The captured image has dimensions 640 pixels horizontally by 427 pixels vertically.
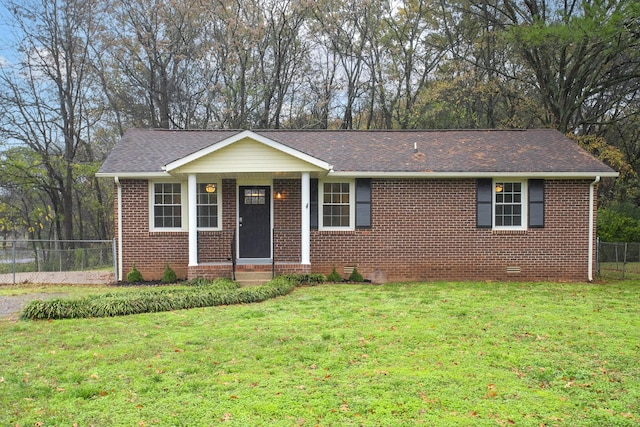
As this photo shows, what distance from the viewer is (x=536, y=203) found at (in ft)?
41.5

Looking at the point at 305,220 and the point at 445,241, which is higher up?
the point at 305,220

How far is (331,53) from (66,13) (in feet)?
43.2

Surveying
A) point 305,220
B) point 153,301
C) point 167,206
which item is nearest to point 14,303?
point 153,301

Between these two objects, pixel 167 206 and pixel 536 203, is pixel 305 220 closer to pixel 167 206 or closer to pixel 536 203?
pixel 167 206

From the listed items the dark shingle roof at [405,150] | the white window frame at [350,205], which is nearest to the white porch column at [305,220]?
the white window frame at [350,205]

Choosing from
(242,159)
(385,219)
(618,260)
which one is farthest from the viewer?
(618,260)

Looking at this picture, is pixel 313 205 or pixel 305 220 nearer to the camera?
pixel 305 220

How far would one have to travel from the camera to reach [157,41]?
76.5ft

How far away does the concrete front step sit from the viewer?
11.7 m

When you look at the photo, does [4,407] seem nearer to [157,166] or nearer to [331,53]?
[157,166]

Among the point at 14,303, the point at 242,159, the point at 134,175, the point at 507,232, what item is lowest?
the point at 14,303

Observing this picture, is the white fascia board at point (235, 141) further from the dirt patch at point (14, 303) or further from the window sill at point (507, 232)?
the window sill at point (507, 232)

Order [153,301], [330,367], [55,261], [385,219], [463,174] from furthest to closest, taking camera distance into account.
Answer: [55,261] < [385,219] < [463,174] < [153,301] < [330,367]

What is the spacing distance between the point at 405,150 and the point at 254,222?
15.6 ft
